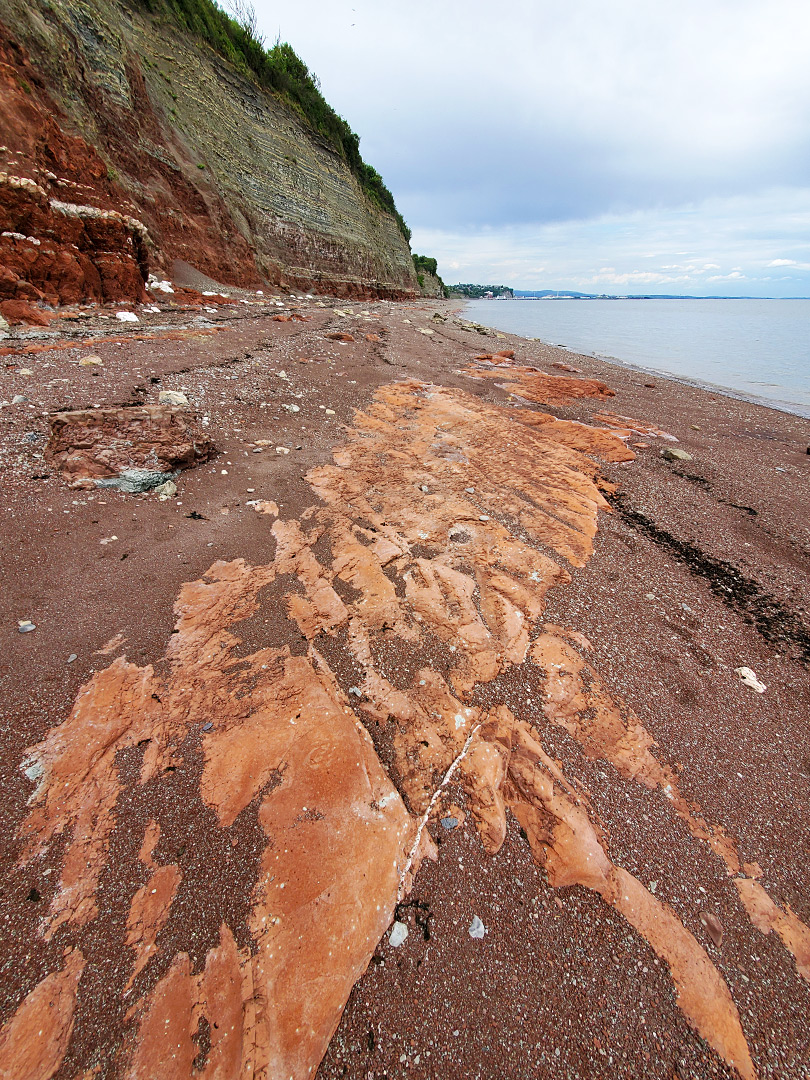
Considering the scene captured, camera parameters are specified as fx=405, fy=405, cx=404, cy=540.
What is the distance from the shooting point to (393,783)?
91.7 inches

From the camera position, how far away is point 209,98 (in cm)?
1867

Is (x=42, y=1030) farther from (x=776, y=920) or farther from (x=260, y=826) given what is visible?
(x=776, y=920)

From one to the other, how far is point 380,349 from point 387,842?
1207 cm

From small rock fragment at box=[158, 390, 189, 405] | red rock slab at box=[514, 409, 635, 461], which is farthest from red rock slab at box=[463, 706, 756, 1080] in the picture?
small rock fragment at box=[158, 390, 189, 405]

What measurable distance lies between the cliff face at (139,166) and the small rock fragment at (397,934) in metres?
12.6

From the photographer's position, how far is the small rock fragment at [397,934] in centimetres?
182

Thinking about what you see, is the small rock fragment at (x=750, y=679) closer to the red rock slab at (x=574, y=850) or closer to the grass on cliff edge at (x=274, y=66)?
the red rock slab at (x=574, y=850)

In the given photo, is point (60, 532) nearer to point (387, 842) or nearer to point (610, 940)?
point (387, 842)

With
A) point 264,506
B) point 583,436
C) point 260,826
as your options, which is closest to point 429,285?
point 583,436

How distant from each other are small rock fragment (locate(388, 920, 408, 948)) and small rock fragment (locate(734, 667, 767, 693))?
3.02 metres

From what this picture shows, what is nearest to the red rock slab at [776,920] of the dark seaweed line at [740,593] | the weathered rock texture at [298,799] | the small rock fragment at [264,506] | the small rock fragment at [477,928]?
the weathered rock texture at [298,799]

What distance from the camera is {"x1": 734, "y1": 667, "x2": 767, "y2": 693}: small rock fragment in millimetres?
3128

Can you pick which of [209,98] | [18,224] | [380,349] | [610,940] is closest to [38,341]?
[18,224]

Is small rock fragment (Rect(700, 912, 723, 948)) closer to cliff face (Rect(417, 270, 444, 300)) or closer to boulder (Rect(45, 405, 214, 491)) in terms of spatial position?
boulder (Rect(45, 405, 214, 491))
